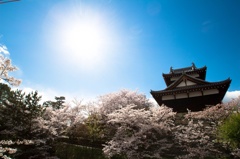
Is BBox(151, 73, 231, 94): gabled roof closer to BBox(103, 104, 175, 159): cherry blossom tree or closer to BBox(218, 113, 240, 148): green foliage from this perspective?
BBox(103, 104, 175, 159): cherry blossom tree

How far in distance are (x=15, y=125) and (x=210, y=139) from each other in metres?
14.0

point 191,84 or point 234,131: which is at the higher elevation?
point 191,84

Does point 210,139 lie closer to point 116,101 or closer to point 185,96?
point 185,96

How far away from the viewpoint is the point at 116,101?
20.7 meters

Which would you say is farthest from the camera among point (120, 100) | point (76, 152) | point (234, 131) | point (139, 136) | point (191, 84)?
point (191, 84)

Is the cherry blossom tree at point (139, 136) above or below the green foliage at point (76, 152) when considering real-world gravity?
above

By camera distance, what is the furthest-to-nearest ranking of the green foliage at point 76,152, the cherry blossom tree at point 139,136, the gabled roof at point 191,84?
the gabled roof at point 191,84, the green foliage at point 76,152, the cherry blossom tree at point 139,136

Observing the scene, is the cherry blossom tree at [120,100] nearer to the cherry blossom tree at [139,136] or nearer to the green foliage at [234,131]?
the cherry blossom tree at [139,136]

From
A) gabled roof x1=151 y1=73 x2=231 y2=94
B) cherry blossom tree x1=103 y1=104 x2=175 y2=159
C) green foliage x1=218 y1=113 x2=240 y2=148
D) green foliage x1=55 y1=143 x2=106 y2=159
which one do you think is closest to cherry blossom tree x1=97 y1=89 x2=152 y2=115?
gabled roof x1=151 y1=73 x2=231 y2=94

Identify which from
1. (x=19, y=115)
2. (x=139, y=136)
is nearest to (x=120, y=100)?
(x=139, y=136)

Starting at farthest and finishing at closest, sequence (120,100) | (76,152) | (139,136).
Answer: (120,100), (76,152), (139,136)

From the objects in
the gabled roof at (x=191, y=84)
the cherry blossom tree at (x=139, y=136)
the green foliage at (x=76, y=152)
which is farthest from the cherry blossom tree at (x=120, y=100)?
the cherry blossom tree at (x=139, y=136)

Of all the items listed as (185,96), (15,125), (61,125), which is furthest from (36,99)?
(185,96)

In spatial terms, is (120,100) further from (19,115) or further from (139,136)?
(19,115)
